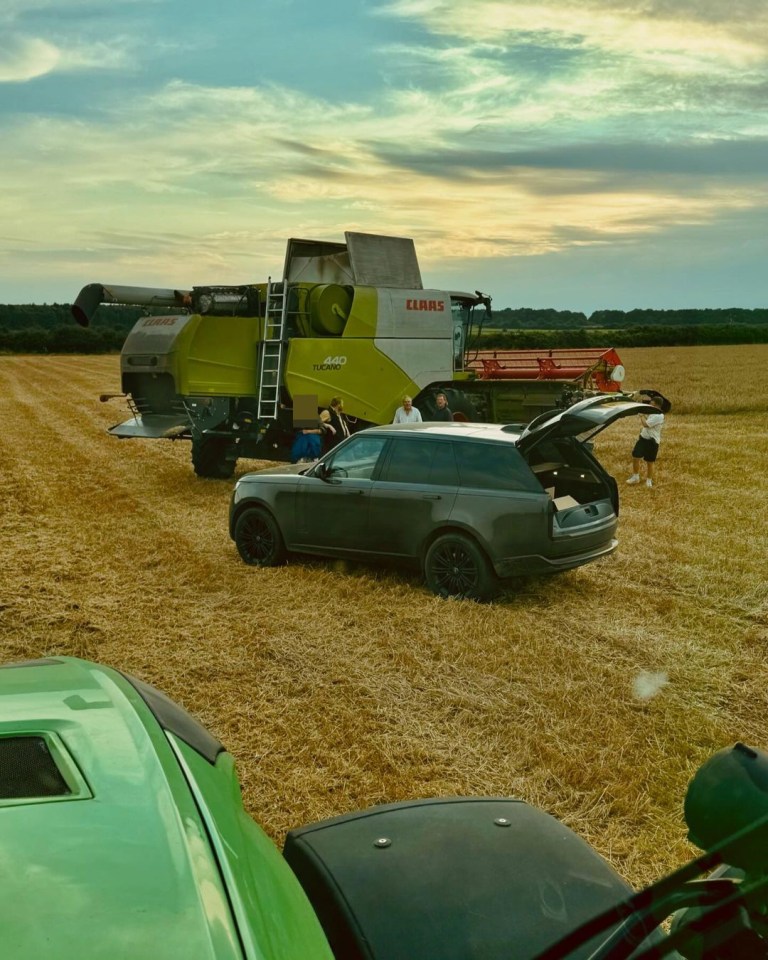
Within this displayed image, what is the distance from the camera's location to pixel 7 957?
1.20 metres

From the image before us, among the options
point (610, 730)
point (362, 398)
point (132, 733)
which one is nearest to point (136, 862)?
point (132, 733)

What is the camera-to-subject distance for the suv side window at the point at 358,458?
32.0 ft

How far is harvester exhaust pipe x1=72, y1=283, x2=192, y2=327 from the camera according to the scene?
15.6 metres

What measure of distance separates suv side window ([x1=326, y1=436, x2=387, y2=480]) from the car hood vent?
26.0 ft

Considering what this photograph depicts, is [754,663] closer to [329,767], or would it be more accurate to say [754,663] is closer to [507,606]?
[507,606]

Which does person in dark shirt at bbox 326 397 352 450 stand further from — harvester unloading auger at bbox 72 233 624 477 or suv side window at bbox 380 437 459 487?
suv side window at bbox 380 437 459 487

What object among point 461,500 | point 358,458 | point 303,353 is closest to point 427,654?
point 461,500

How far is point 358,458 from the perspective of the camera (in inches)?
389

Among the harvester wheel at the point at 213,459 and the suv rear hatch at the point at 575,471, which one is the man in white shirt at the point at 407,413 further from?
the suv rear hatch at the point at 575,471

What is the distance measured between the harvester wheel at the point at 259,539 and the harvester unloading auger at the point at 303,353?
189 inches

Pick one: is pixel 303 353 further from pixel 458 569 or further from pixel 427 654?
pixel 427 654

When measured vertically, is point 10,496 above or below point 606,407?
below

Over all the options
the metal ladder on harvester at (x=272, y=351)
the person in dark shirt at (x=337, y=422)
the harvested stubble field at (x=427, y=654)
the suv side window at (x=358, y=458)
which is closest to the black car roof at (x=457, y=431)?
the suv side window at (x=358, y=458)

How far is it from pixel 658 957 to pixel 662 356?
184 feet
